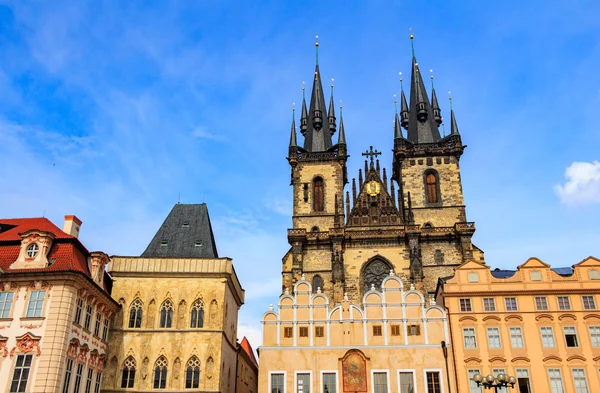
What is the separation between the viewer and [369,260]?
4794 centimetres

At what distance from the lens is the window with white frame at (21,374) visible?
24.1 m

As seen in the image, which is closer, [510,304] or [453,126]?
[510,304]

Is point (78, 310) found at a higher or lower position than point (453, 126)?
lower

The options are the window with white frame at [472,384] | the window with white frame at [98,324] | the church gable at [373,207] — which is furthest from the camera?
the church gable at [373,207]

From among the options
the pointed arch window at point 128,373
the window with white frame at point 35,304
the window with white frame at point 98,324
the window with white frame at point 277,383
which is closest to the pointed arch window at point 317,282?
the window with white frame at point 277,383

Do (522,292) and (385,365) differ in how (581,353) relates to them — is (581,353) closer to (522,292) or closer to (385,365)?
(522,292)

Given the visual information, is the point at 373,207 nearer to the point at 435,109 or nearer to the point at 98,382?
the point at 435,109

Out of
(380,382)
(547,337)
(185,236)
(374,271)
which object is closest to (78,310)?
(185,236)

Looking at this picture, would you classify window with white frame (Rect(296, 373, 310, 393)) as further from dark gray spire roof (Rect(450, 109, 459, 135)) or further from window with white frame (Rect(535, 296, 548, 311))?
dark gray spire roof (Rect(450, 109, 459, 135))

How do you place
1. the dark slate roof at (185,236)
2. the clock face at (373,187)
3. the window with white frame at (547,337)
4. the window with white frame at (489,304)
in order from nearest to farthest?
the window with white frame at (547,337) → the window with white frame at (489,304) → the dark slate roof at (185,236) → the clock face at (373,187)

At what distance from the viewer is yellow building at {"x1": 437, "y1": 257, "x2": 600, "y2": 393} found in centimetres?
2844

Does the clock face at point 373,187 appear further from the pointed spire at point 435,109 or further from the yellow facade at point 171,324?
the yellow facade at point 171,324

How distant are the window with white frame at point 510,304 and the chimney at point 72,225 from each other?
24388 mm

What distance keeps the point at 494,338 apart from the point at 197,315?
16034 mm
